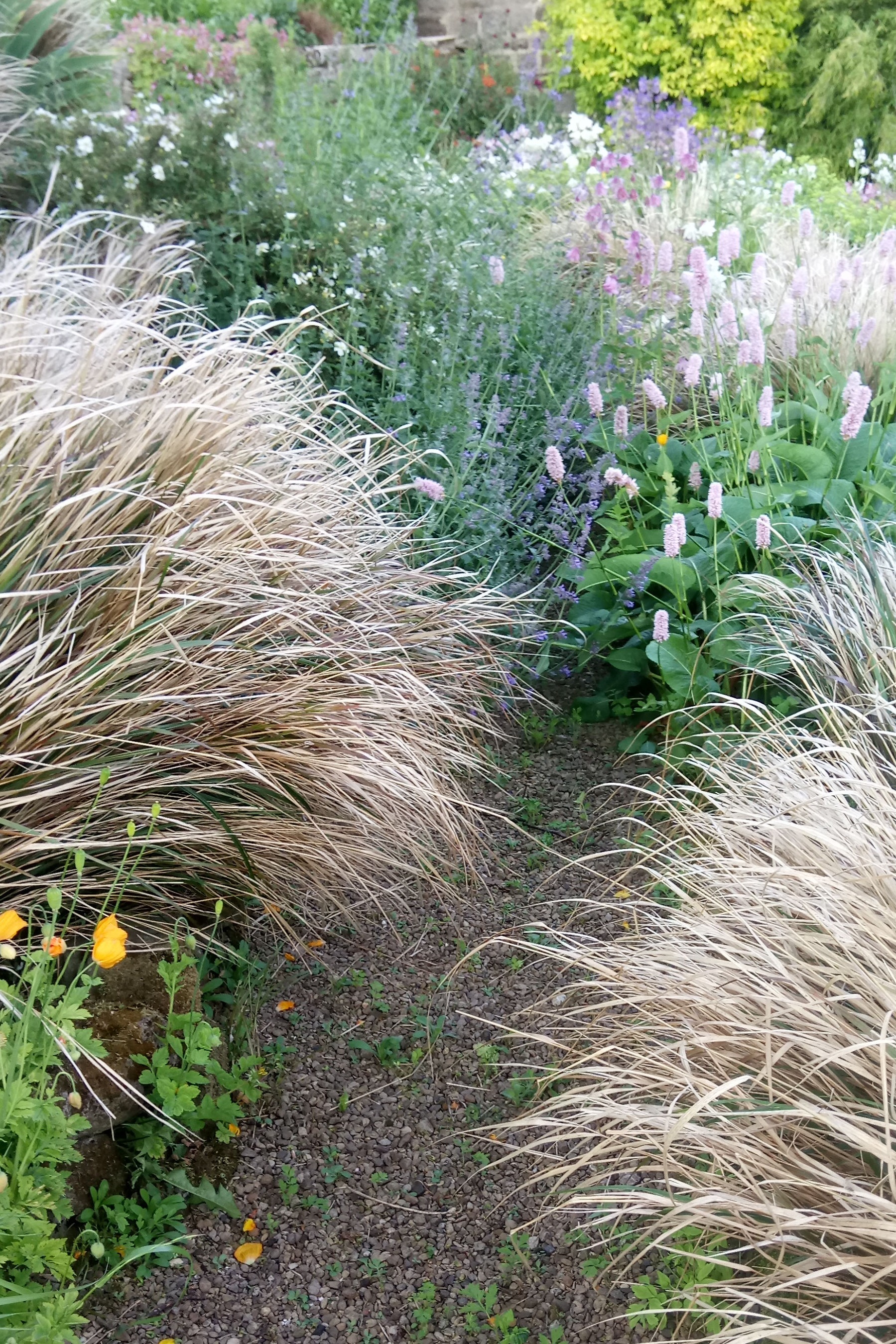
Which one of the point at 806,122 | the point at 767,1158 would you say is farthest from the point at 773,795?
the point at 806,122

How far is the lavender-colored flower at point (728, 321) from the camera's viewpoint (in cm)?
325

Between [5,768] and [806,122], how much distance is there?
33.6ft

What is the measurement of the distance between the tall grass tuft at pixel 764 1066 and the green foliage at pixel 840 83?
9274mm

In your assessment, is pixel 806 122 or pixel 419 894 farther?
pixel 806 122

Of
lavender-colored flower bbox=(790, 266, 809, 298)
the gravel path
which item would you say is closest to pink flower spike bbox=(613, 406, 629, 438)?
lavender-colored flower bbox=(790, 266, 809, 298)

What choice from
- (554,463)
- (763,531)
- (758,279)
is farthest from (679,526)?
(758,279)

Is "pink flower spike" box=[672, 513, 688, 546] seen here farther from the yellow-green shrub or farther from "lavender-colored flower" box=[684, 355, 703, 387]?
the yellow-green shrub

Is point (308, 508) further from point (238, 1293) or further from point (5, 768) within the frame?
point (238, 1293)

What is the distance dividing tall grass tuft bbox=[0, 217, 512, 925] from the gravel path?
0.21 meters

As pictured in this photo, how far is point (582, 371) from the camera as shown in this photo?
13.0 feet

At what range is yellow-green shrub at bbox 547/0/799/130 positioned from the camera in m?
9.85

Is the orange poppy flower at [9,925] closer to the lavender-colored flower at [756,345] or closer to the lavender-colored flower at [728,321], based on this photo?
the lavender-colored flower at [756,345]

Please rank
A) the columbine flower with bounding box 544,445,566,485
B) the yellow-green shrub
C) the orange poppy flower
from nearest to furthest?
the orange poppy flower
the columbine flower with bounding box 544,445,566,485
the yellow-green shrub

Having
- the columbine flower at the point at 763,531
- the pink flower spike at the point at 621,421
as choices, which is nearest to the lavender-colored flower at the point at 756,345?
the pink flower spike at the point at 621,421
